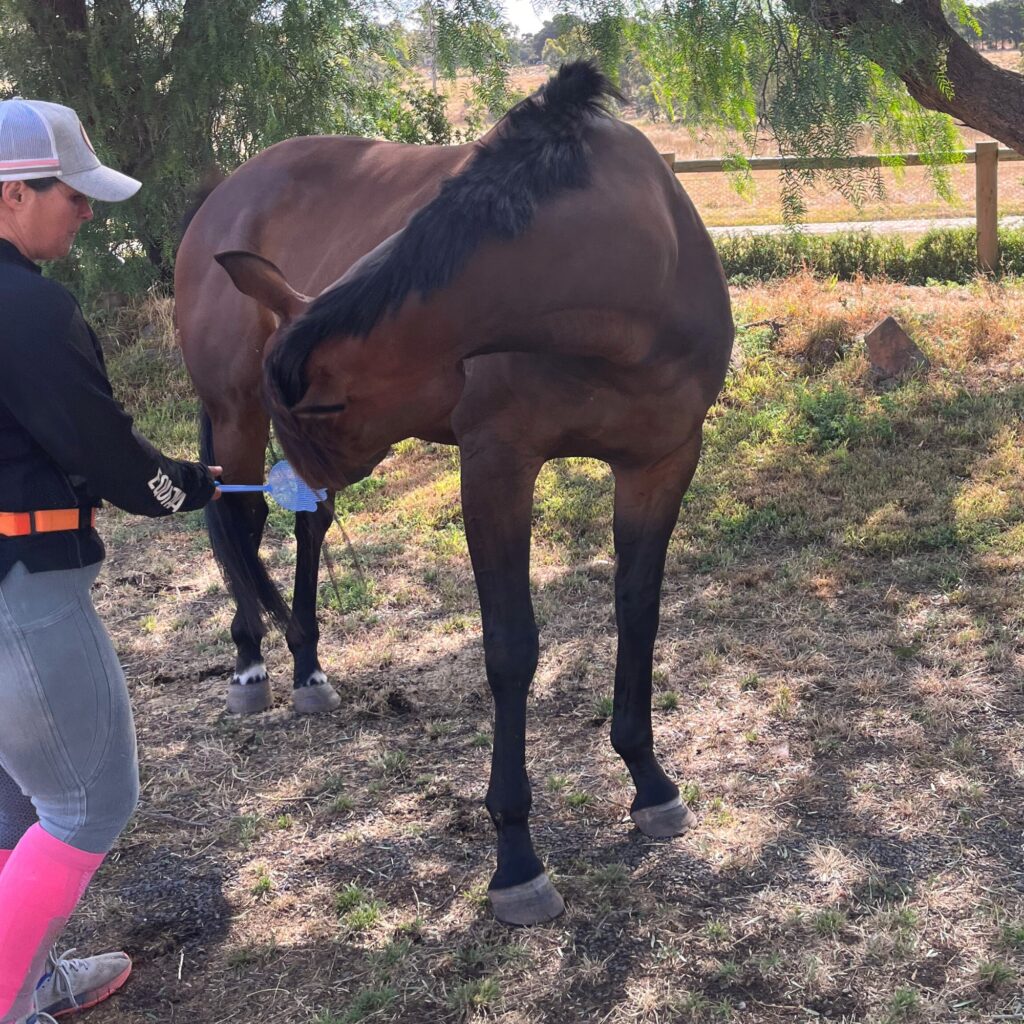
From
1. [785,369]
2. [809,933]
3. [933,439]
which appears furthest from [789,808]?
[785,369]

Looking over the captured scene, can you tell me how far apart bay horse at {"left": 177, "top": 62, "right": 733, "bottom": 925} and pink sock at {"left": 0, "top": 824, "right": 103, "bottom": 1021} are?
3.12 feet

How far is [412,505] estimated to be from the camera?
6.09 meters

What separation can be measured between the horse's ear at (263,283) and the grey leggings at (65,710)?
79 cm

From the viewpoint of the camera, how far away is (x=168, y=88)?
7770mm

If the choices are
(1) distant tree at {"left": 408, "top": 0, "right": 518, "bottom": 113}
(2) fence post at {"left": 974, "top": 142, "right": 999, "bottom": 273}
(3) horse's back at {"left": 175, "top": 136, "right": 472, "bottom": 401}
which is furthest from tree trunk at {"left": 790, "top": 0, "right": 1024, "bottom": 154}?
(2) fence post at {"left": 974, "top": 142, "right": 999, "bottom": 273}

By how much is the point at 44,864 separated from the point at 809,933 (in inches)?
67.7

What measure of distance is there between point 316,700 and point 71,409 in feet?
7.50

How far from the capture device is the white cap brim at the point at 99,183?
2012 mm

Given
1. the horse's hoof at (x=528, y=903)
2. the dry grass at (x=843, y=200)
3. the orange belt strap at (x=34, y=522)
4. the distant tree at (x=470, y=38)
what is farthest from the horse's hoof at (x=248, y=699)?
the dry grass at (x=843, y=200)

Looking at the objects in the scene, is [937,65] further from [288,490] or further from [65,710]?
[65,710]

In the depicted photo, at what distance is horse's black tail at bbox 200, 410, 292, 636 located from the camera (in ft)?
13.3

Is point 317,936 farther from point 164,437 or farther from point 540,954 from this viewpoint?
point 164,437

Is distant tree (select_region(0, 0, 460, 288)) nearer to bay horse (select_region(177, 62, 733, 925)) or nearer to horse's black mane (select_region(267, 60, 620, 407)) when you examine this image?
bay horse (select_region(177, 62, 733, 925))

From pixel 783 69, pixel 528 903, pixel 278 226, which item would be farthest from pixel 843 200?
pixel 528 903
